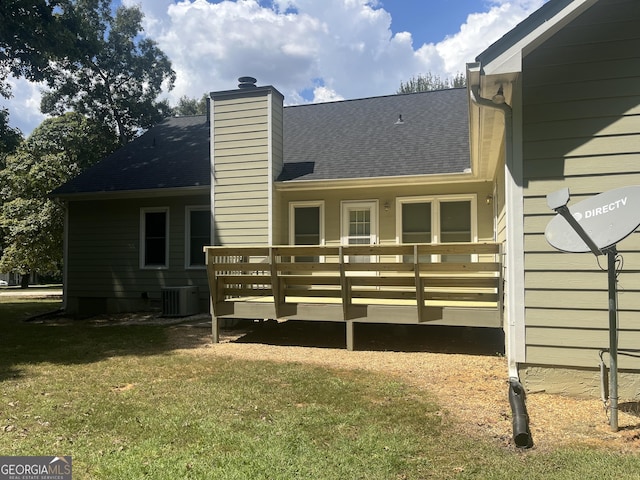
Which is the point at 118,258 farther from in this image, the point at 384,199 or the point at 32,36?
the point at 384,199

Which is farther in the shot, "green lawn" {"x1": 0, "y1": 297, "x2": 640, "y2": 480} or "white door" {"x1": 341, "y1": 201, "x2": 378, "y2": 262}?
"white door" {"x1": 341, "y1": 201, "x2": 378, "y2": 262}

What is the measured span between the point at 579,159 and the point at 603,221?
1304 millimetres

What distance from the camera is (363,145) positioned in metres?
10.7

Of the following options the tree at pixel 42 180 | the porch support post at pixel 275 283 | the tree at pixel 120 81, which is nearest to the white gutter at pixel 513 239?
the porch support post at pixel 275 283

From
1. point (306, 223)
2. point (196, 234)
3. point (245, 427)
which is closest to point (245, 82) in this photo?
point (306, 223)

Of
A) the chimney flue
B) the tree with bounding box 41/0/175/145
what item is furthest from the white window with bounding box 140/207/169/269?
the tree with bounding box 41/0/175/145

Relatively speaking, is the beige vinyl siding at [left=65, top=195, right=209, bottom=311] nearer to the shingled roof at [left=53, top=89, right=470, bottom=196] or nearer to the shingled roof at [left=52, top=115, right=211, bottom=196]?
the shingled roof at [left=52, top=115, right=211, bottom=196]

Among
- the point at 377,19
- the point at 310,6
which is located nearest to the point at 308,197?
the point at 310,6

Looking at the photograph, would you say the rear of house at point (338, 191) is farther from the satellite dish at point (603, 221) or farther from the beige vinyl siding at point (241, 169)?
the satellite dish at point (603, 221)

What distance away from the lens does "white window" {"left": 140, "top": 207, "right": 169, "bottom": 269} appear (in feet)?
38.5

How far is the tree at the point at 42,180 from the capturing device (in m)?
18.2

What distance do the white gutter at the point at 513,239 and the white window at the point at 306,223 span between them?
17.9ft

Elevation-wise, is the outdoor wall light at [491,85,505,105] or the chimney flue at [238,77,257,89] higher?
the chimney flue at [238,77,257,89]

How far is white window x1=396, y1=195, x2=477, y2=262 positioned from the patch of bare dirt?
179 cm
